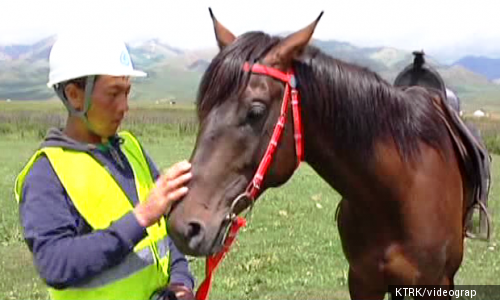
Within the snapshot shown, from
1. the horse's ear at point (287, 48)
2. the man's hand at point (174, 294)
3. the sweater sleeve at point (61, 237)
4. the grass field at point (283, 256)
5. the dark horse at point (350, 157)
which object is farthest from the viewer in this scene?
the grass field at point (283, 256)

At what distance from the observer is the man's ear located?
223 cm

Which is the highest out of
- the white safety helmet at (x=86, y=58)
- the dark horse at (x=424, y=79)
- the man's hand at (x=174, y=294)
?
the white safety helmet at (x=86, y=58)

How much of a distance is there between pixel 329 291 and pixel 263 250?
72.2 inches

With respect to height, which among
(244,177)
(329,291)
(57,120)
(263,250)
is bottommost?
(57,120)

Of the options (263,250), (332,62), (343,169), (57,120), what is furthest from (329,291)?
(57,120)

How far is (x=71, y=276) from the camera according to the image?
2059 millimetres

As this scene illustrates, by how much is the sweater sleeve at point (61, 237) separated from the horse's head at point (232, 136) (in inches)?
14.1

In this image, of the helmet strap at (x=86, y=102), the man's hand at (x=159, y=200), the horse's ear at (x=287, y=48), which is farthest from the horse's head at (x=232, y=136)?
the helmet strap at (x=86, y=102)

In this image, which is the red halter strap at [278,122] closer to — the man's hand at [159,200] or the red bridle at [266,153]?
the red bridle at [266,153]

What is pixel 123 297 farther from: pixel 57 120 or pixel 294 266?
pixel 57 120

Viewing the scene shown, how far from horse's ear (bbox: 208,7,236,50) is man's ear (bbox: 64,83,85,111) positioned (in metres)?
0.84

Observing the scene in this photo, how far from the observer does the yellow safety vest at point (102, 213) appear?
2166mm

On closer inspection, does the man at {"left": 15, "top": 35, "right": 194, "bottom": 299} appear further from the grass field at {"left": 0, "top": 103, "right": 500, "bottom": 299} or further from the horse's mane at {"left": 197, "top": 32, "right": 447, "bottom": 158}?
the grass field at {"left": 0, "top": 103, "right": 500, "bottom": 299}

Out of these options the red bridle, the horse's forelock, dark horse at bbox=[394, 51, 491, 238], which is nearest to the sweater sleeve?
the red bridle
